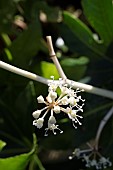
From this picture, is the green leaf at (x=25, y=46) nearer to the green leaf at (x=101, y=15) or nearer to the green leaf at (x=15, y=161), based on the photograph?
the green leaf at (x=101, y=15)

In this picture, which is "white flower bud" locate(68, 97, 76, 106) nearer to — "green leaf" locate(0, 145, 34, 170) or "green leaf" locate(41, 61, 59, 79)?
"green leaf" locate(0, 145, 34, 170)

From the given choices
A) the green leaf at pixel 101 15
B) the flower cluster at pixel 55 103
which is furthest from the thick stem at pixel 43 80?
the green leaf at pixel 101 15

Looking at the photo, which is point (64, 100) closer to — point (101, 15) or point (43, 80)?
point (43, 80)

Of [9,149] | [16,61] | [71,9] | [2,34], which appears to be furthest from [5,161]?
[71,9]

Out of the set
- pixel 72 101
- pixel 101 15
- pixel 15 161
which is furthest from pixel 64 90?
pixel 101 15

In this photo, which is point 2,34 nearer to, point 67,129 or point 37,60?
point 37,60

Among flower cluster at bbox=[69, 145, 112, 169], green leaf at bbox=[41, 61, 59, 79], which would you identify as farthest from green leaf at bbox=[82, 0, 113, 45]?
flower cluster at bbox=[69, 145, 112, 169]
